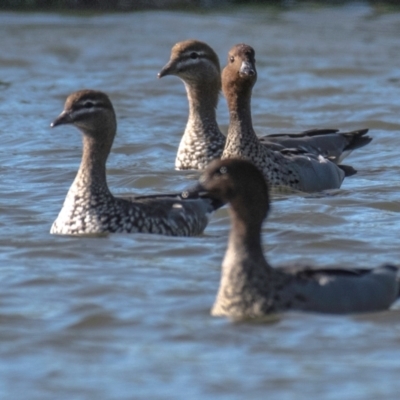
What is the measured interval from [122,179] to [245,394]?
7845mm

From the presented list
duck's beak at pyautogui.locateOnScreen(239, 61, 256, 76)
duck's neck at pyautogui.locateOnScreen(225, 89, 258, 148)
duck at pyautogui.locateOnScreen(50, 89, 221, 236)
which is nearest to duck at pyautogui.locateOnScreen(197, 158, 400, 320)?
duck at pyautogui.locateOnScreen(50, 89, 221, 236)

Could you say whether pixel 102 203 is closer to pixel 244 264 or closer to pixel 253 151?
pixel 244 264

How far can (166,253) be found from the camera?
11172mm

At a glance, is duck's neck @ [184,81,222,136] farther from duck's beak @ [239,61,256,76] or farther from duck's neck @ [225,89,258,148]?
duck's beak @ [239,61,256,76]

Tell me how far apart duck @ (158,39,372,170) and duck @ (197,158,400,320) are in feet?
19.7

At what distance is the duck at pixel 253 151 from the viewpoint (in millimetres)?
14105

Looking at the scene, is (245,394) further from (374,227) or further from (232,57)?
(232,57)

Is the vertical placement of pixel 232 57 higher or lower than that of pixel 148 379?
higher

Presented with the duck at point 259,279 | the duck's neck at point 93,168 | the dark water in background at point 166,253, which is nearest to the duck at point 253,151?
the dark water in background at point 166,253

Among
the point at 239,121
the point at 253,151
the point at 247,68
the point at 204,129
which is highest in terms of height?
the point at 247,68

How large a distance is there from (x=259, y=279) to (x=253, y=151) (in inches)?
212

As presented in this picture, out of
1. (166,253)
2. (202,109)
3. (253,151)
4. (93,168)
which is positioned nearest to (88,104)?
(93,168)

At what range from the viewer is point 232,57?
14227 mm

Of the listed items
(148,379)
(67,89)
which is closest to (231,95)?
(148,379)
